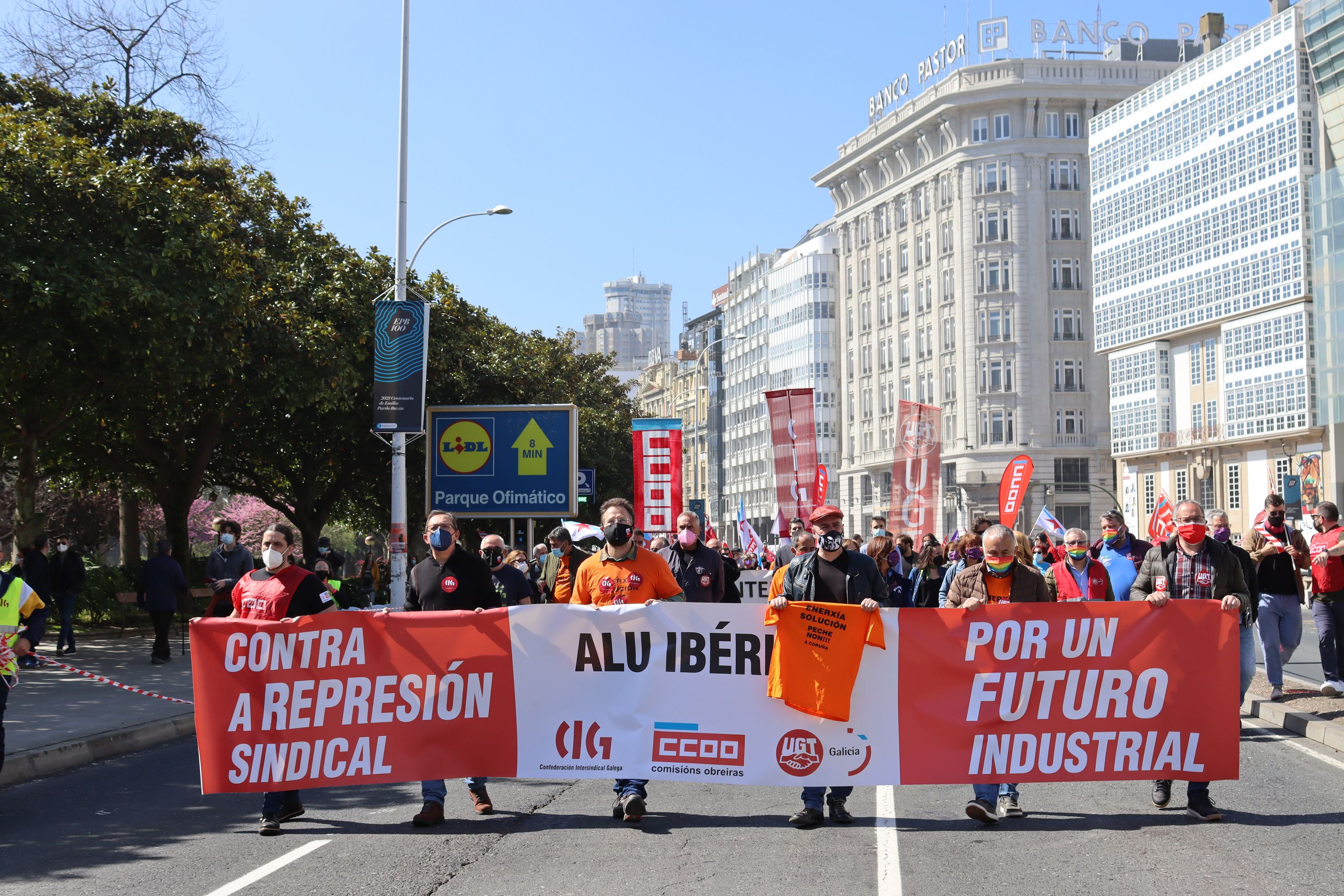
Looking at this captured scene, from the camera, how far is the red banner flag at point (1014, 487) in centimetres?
2348

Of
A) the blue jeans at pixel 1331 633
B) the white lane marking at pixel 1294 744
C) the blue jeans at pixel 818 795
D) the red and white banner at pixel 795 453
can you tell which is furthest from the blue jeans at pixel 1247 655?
the red and white banner at pixel 795 453

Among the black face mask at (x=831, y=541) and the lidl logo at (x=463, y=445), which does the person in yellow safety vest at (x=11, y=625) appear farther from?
the lidl logo at (x=463, y=445)

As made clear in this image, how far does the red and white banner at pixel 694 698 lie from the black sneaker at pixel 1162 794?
0.26 meters

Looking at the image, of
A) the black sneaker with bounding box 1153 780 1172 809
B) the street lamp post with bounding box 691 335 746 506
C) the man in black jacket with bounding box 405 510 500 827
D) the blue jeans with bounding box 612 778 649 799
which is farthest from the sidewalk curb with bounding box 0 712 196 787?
the street lamp post with bounding box 691 335 746 506

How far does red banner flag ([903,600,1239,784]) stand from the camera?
25.9 feet

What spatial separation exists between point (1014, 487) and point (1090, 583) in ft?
44.0

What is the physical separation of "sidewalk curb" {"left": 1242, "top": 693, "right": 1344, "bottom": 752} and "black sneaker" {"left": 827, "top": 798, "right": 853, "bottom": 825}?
4.72 meters

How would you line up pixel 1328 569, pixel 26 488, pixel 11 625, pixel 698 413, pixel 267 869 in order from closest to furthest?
pixel 267 869 → pixel 11 625 → pixel 1328 569 → pixel 26 488 → pixel 698 413

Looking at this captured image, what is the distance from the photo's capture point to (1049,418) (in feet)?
271

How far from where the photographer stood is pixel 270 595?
8195mm

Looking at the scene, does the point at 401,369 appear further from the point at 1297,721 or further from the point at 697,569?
the point at 1297,721

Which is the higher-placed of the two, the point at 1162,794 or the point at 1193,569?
the point at 1193,569

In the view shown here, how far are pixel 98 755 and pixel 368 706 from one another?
433 centimetres

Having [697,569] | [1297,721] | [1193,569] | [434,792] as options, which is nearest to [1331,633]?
[1297,721]
